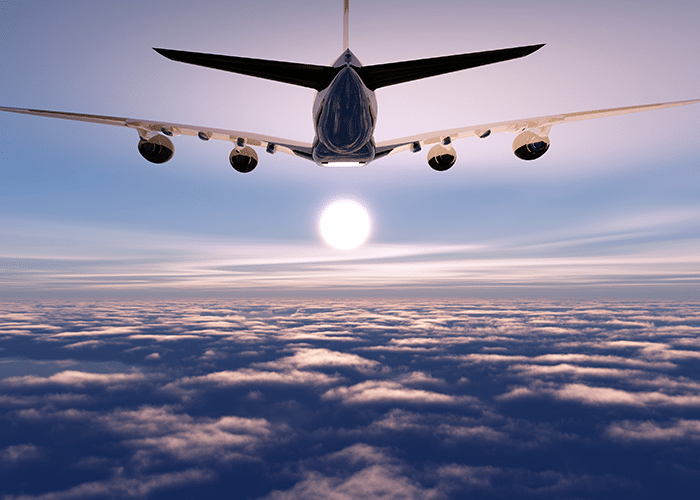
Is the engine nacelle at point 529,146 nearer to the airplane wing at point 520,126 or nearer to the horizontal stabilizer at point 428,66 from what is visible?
the airplane wing at point 520,126

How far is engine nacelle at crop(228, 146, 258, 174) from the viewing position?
18812 millimetres

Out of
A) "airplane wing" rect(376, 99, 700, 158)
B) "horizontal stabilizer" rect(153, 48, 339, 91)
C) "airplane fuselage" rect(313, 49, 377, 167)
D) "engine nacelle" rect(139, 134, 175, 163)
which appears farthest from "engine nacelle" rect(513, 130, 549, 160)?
"engine nacelle" rect(139, 134, 175, 163)

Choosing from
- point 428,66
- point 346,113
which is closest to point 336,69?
point 346,113

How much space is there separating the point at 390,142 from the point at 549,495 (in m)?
236

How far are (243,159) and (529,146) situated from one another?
13.0 meters

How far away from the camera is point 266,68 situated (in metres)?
11.5

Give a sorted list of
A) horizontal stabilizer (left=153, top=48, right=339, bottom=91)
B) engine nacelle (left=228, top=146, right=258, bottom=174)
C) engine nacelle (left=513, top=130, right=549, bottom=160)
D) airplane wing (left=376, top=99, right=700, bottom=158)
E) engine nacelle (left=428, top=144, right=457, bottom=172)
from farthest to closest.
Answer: engine nacelle (left=428, top=144, right=457, bottom=172) → engine nacelle (left=228, top=146, right=258, bottom=174) → engine nacelle (left=513, top=130, right=549, bottom=160) → airplane wing (left=376, top=99, right=700, bottom=158) → horizontal stabilizer (left=153, top=48, right=339, bottom=91)

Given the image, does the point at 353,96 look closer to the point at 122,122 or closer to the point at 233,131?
the point at 233,131

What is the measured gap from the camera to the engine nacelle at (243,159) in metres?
18.8

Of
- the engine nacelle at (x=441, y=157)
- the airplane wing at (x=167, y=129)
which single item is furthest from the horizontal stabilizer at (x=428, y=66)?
the engine nacelle at (x=441, y=157)

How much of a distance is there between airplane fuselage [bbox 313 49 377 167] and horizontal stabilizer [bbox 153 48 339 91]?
485 millimetres

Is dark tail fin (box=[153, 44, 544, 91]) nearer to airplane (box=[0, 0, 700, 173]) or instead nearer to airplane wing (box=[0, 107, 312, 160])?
airplane (box=[0, 0, 700, 173])

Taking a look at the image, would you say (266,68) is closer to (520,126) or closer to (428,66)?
(428,66)

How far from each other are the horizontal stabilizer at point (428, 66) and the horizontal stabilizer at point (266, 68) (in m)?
1.38
